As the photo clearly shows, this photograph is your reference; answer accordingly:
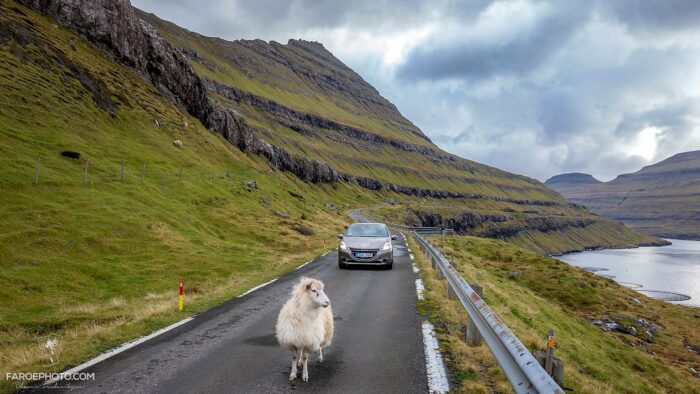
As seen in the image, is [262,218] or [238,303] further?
[262,218]

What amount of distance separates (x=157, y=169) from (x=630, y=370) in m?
39.6

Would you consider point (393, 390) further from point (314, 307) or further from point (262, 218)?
point (262, 218)

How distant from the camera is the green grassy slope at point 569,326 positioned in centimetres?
785

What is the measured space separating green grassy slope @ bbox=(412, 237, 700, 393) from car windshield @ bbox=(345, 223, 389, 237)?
9.19 ft

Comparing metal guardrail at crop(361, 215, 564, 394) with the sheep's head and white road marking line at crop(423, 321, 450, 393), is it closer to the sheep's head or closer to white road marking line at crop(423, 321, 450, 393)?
white road marking line at crop(423, 321, 450, 393)

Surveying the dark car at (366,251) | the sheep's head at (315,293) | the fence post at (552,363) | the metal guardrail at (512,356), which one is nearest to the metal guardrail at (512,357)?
the metal guardrail at (512,356)

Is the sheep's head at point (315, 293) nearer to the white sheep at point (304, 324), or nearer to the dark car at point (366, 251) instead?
the white sheep at point (304, 324)

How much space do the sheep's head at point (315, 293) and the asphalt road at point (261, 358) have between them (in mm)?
1104

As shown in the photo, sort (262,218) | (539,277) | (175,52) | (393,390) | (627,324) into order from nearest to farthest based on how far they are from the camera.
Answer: (393,390)
(627,324)
(539,277)
(262,218)
(175,52)

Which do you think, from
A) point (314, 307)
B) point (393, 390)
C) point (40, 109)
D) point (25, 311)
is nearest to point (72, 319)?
point (25, 311)

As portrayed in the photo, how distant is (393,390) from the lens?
5973mm

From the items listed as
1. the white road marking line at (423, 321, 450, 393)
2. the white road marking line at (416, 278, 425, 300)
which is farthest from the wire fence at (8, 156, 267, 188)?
the white road marking line at (423, 321, 450, 393)

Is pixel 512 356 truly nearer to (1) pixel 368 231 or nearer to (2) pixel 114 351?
(2) pixel 114 351

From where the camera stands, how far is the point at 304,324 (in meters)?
6.66
